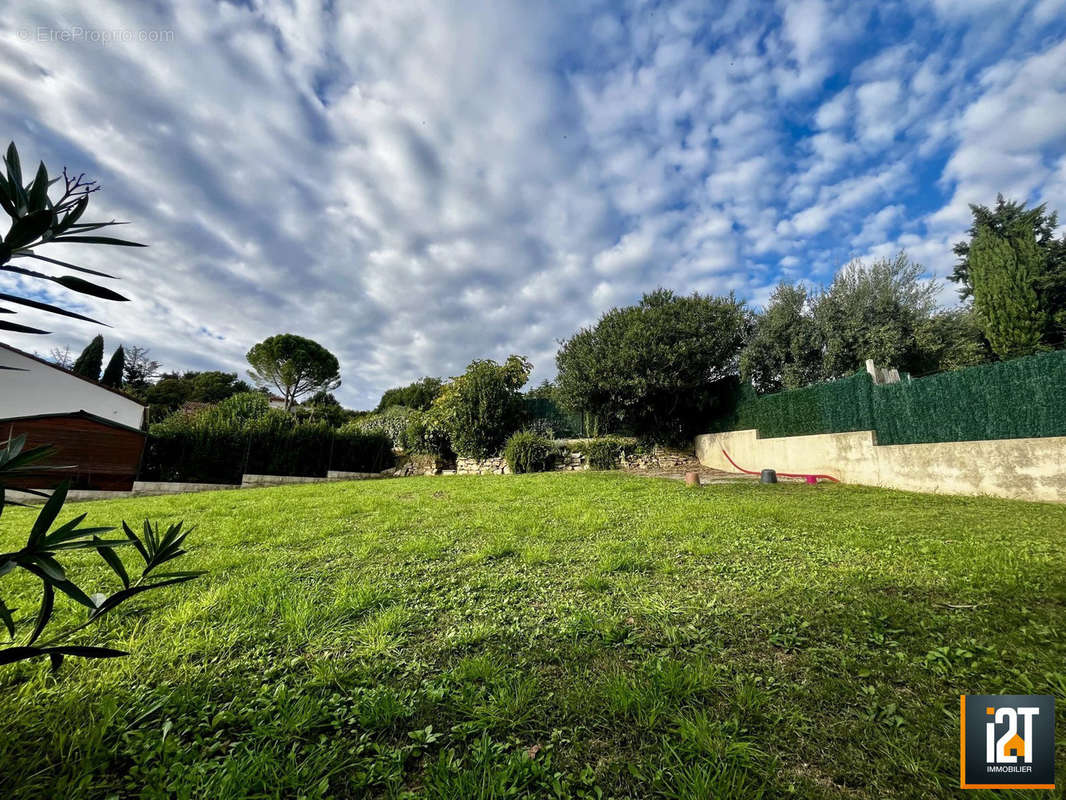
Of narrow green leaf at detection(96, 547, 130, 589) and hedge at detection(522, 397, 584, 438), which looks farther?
hedge at detection(522, 397, 584, 438)

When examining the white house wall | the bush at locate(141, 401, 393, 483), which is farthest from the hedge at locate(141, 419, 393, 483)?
the white house wall

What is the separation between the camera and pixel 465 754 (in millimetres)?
1537

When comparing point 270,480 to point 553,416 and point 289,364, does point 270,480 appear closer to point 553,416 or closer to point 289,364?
point 553,416

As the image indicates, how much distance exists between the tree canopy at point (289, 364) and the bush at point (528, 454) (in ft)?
68.0

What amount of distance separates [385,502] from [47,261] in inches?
243

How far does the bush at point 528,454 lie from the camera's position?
480 inches

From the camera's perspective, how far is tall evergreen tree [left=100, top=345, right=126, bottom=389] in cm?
2184

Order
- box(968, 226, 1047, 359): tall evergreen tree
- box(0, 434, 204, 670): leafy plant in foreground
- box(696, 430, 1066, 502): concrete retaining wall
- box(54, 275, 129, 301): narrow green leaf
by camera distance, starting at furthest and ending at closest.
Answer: box(968, 226, 1047, 359): tall evergreen tree, box(696, 430, 1066, 502): concrete retaining wall, box(54, 275, 129, 301): narrow green leaf, box(0, 434, 204, 670): leafy plant in foreground

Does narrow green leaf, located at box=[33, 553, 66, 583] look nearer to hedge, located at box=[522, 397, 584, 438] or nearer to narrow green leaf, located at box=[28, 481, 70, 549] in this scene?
narrow green leaf, located at box=[28, 481, 70, 549]

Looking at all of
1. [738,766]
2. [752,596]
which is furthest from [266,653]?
[752,596]

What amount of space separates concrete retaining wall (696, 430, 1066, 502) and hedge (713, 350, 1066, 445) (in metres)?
0.18

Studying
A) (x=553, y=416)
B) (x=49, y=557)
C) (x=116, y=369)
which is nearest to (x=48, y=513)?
(x=49, y=557)

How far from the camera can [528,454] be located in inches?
481

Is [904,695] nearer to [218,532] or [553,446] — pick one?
[218,532]
